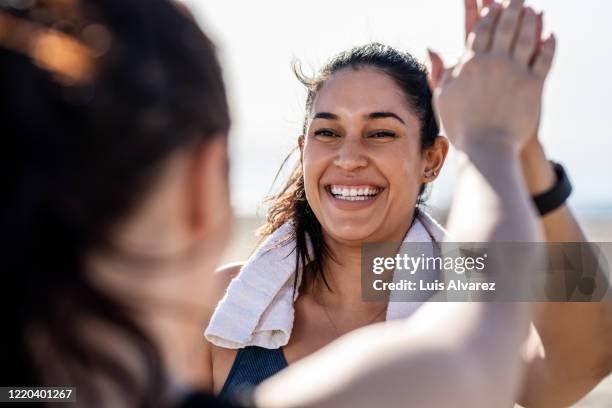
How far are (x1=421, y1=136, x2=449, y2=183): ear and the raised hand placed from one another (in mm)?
2434

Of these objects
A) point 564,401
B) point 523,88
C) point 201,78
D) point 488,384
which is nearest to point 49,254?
point 201,78

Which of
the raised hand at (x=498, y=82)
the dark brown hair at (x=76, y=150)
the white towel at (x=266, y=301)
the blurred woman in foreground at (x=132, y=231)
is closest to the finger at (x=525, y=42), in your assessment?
the raised hand at (x=498, y=82)

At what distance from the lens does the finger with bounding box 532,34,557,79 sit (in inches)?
51.9

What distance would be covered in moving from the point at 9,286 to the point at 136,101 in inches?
9.9

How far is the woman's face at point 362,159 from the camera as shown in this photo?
3.56 m

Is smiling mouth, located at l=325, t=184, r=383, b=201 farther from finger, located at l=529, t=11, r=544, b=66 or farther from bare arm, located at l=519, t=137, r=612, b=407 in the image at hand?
finger, located at l=529, t=11, r=544, b=66

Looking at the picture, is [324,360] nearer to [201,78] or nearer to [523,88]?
[201,78]

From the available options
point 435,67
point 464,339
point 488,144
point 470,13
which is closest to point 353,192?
point 470,13

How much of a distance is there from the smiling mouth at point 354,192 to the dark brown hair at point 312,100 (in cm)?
23

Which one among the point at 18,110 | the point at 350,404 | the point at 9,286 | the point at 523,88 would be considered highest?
the point at 523,88

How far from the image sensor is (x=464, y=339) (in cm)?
105

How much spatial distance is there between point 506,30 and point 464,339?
1.73ft

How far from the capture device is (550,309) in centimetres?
268

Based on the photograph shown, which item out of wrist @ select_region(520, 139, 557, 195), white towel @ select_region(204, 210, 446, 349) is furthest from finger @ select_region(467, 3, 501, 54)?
white towel @ select_region(204, 210, 446, 349)
